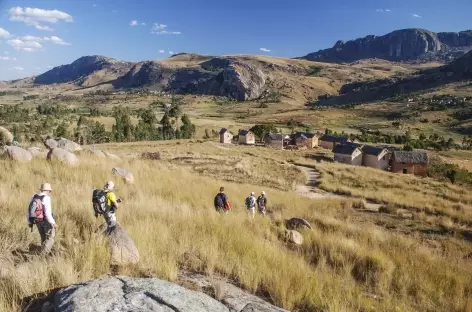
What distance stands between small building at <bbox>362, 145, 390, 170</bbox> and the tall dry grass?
64081 millimetres

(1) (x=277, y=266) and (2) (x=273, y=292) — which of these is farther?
(1) (x=277, y=266)

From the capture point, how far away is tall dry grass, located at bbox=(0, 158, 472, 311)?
5.22 metres

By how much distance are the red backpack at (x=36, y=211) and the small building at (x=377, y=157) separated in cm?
7209

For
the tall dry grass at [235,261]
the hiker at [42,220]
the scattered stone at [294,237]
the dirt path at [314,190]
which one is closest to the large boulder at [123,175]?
the tall dry grass at [235,261]

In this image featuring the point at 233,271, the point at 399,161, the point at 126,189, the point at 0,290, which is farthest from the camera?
the point at 399,161

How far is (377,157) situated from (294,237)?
66.8m

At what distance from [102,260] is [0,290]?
4.32ft

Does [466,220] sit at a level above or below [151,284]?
below

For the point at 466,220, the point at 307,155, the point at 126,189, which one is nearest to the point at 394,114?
the point at 307,155

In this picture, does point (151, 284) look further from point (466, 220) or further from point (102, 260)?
point (466, 220)

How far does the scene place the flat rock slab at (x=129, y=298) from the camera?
376 cm

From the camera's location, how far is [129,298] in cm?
393

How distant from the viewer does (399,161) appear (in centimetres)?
6856

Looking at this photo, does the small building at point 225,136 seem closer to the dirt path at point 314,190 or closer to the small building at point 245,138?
the small building at point 245,138
